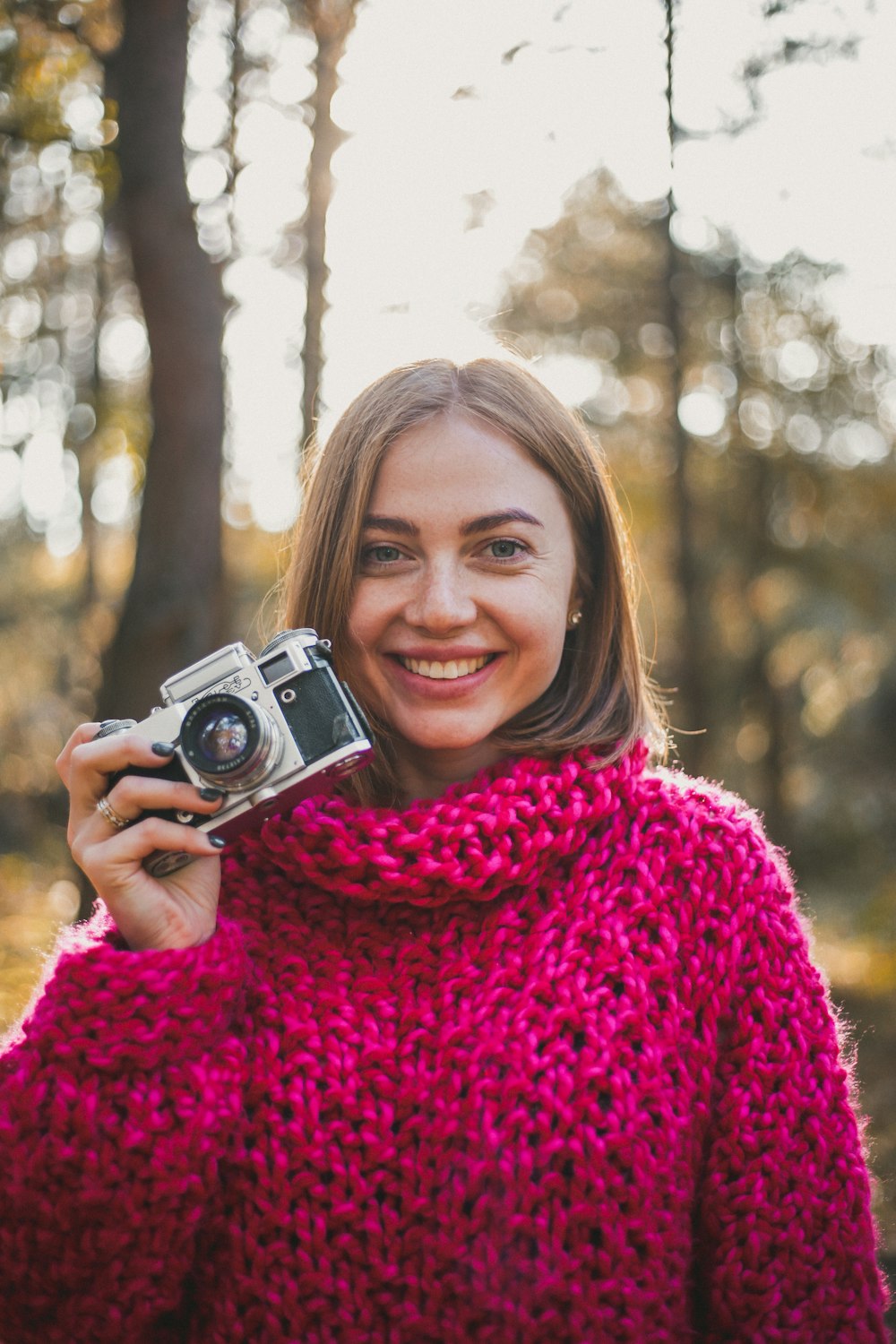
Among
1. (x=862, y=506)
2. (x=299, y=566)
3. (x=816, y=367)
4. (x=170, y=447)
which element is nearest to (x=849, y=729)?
(x=862, y=506)

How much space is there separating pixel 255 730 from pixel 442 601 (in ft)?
1.33

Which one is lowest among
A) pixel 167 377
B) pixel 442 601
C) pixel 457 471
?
pixel 442 601

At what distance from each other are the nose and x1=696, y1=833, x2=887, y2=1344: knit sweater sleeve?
2.33 feet

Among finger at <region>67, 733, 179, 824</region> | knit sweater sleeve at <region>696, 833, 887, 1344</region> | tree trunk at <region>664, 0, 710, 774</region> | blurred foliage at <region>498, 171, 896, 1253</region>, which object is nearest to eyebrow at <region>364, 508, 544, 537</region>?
finger at <region>67, 733, 179, 824</region>

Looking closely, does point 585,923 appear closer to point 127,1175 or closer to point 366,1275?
point 366,1275

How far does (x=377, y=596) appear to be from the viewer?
74.4 inches

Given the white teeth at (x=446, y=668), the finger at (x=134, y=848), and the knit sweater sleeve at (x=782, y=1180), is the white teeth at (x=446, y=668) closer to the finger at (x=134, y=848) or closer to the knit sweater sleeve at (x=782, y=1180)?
the finger at (x=134, y=848)

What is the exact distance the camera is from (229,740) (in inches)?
64.9

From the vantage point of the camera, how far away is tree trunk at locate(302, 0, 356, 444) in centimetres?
623

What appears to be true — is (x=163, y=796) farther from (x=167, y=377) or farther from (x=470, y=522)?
(x=167, y=377)

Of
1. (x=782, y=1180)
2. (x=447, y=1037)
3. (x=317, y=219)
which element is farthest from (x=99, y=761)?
(x=317, y=219)

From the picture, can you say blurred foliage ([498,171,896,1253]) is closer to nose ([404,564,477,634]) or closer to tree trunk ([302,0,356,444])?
tree trunk ([302,0,356,444])

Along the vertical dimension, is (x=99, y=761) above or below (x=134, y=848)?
above

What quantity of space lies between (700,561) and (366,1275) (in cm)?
847
